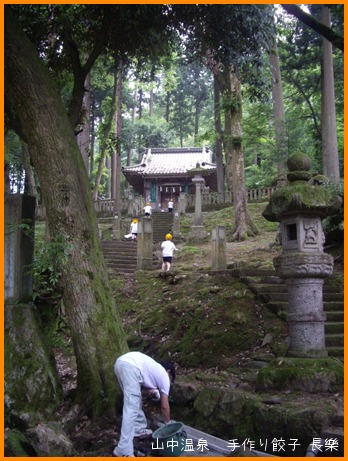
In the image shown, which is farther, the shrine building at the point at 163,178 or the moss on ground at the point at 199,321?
the shrine building at the point at 163,178

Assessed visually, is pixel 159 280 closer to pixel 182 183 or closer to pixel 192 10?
pixel 192 10

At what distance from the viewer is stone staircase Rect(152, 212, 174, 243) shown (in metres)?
21.4

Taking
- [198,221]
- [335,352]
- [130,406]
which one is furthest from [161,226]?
[130,406]

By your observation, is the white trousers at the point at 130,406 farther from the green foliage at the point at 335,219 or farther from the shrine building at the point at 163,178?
the shrine building at the point at 163,178

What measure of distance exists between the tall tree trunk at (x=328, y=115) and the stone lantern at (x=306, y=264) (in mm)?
10356

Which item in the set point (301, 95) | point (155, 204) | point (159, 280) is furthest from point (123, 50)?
point (155, 204)

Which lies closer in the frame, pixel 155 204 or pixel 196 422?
pixel 196 422

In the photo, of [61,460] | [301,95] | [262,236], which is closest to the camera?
[61,460]

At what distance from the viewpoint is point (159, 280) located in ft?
38.4

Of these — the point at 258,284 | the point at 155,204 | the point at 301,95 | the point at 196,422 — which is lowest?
the point at 196,422

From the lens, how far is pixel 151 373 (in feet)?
15.5

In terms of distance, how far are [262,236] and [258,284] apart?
8.32 meters

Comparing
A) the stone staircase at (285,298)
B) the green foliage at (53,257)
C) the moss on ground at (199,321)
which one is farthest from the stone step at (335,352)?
the green foliage at (53,257)

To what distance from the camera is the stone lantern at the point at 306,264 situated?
5.95 meters
